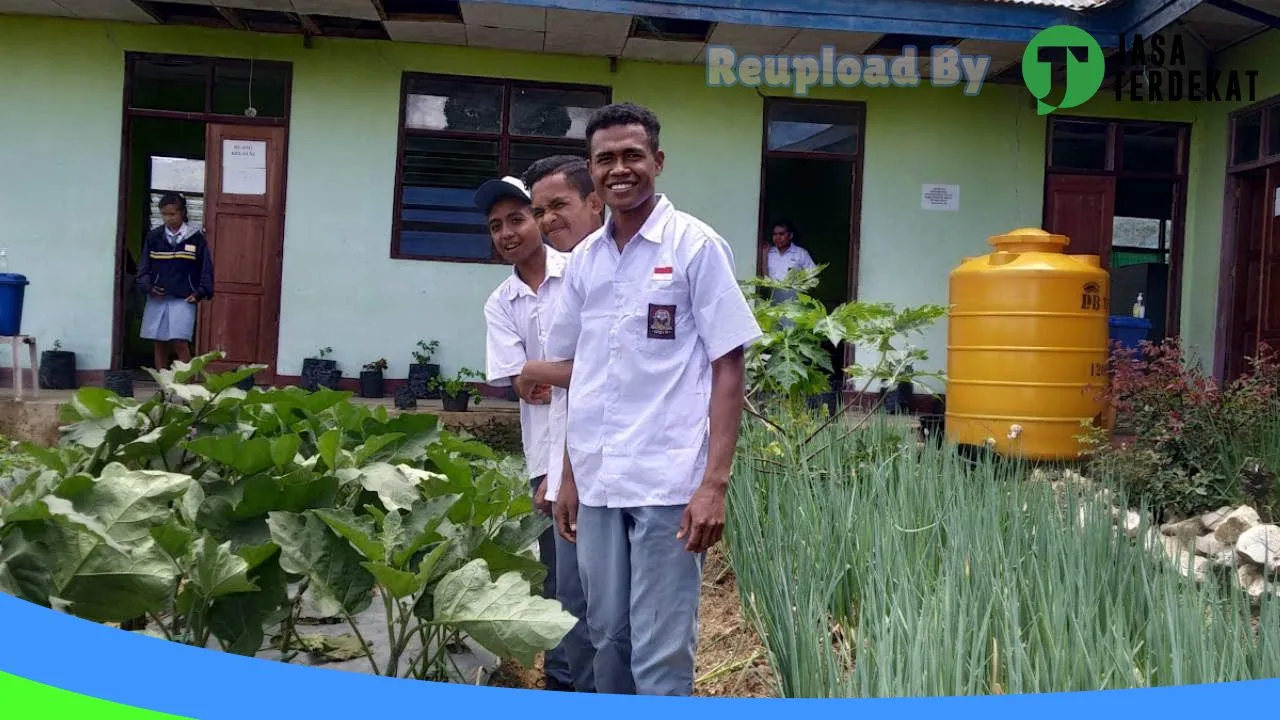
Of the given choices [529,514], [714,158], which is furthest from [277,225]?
[529,514]

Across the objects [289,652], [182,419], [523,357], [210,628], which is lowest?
[289,652]

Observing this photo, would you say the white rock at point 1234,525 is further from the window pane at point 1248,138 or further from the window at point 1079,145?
the window at point 1079,145

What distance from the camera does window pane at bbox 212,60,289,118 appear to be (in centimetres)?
855

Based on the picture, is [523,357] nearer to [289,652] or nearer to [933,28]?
[289,652]

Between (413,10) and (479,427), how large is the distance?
3118 mm

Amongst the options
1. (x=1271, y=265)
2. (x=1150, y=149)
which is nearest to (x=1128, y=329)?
(x=1271, y=265)

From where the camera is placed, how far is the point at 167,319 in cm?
805

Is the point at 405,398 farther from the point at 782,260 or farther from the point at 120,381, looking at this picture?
the point at 782,260

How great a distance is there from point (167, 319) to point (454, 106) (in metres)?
2.70

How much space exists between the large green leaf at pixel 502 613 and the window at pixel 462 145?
6.83 m

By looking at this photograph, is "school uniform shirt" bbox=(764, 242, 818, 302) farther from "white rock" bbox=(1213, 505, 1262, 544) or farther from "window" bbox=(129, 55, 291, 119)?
"white rock" bbox=(1213, 505, 1262, 544)

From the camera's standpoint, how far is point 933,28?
7.77 meters

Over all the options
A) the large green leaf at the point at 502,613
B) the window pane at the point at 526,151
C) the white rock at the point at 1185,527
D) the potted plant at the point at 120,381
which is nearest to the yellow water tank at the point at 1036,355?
the white rock at the point at 1185,527

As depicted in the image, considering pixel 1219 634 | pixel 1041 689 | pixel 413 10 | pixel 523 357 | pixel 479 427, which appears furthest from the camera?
pixel 413 10
